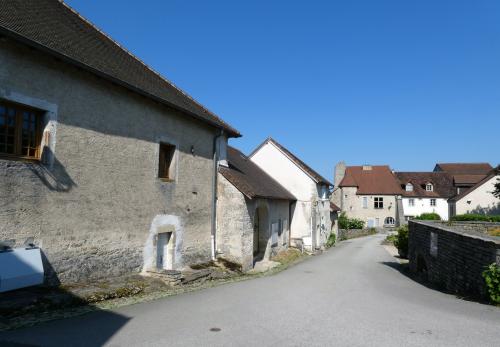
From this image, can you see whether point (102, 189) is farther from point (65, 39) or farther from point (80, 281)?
point (65, 39)

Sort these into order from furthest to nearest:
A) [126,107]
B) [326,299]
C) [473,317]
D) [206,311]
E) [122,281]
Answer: [126,107] < [122,281] < [326,299] < [206,311] < [473,317]

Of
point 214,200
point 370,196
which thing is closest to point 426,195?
point 370,196

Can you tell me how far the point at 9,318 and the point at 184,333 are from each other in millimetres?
3014

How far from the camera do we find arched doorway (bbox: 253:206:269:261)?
20156 millimetres

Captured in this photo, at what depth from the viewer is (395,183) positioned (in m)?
53.1

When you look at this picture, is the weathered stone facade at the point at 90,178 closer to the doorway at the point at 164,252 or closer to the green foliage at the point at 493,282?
the doorway at the point at 164,252

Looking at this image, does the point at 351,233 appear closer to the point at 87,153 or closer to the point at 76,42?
the point at 87,153

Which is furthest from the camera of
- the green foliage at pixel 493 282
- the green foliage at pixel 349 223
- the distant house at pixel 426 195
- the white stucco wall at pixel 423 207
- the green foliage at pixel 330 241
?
the distant house at pixel 426 195

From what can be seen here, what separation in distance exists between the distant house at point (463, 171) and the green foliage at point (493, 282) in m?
49.0

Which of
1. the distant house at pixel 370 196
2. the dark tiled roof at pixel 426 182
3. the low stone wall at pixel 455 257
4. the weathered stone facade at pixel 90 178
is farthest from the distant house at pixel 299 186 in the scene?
the dark tiled roof at pixel 426 182

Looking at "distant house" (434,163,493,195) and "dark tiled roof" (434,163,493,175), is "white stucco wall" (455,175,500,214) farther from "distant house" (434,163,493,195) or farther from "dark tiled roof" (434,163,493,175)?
"dark tiled roof" (434,163,493,175)

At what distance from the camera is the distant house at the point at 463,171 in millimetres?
52206

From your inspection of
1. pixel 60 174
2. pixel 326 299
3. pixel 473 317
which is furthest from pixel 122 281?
pixel 473 317

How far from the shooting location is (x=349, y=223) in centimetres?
4797
